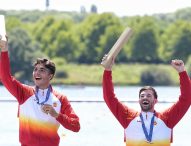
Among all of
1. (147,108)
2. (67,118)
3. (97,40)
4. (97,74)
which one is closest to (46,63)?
(67,118)

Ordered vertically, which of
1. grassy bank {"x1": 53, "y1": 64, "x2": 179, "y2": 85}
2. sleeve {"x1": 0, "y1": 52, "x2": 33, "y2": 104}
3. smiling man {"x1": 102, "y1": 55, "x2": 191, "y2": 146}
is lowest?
grassy bank {"x1": 53, "y1": 64, "x2": 179, "y2": 85}

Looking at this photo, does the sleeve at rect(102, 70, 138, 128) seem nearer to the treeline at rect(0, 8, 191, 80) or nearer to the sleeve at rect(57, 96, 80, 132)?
the sleeve at rect(57, 96, 80, 132)

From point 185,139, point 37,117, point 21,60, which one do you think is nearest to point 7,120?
point 185,139

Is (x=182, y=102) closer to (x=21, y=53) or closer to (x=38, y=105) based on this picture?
(x=38, y=105)

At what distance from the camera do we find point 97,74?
92938mm

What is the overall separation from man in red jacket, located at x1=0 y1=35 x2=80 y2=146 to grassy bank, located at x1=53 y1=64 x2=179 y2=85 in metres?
78.6

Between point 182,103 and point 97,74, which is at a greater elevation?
point 182,103

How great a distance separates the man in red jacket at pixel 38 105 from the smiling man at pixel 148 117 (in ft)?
1.40

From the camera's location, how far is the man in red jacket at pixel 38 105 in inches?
283

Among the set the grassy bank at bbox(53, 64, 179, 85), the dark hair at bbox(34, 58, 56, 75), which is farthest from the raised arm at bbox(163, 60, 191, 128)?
the grassy bank at bbox(53, 64, 179, 85)

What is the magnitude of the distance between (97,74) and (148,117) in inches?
3370

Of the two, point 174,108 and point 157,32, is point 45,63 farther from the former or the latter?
point 157,32

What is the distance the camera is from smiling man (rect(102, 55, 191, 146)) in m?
7.32

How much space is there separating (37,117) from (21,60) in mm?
81348
